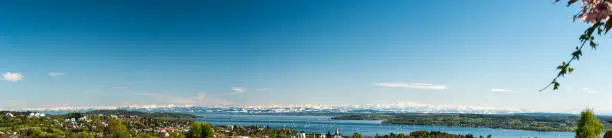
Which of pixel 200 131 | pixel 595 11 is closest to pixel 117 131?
pixel 200 131

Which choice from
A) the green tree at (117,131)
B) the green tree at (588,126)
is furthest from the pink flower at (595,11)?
the green tree at (117,131)

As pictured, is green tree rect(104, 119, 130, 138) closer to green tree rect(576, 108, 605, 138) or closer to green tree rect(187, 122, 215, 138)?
green tree rect(187, 122, 215, 138)

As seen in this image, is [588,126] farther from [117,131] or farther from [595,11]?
[117,131]

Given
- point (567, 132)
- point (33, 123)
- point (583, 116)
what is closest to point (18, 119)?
point (33, 123)

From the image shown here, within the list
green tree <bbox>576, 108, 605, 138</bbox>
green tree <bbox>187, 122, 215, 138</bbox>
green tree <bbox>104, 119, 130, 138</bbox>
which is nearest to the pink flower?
green tree <bbox>576, 108, 605, 138</bbox>

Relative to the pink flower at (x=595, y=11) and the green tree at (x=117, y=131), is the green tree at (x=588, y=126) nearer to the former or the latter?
the pink flower at (x=595, y=11)

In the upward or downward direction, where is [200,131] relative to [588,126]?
downward

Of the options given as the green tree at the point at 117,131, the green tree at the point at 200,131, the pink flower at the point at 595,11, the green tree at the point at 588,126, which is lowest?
the green tree at the point at 117,131

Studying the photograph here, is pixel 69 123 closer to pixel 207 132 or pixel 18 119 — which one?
pixel 18 119
